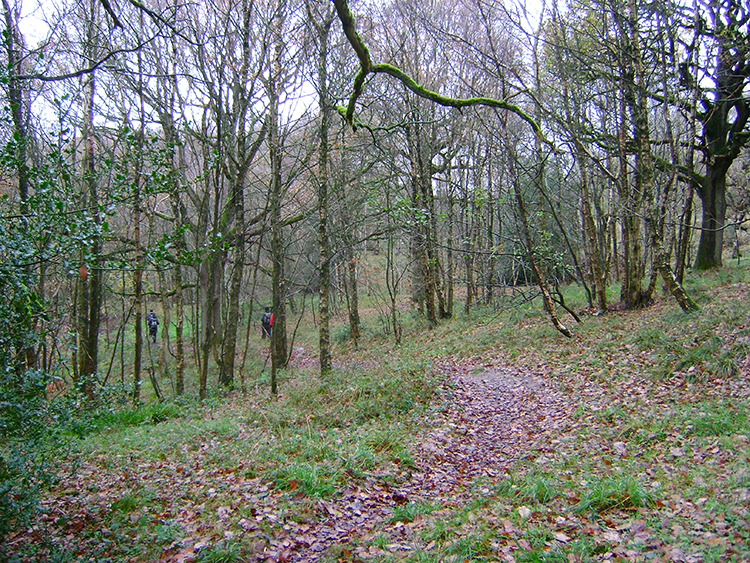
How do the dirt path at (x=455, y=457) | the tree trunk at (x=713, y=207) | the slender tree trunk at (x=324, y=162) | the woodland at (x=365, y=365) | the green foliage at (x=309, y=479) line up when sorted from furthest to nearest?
the tree trunk at (x=713, y=207)
the slender tree trunk at (x=324, y=162)
the green foliage at (x=309, y=479)
the dirt path at (x=455, y=457)
the woodland at (x=365, y=365)

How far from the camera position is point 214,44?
33.1 ft

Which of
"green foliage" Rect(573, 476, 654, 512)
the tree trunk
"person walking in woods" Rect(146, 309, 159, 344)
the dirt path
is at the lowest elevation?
the dirt path

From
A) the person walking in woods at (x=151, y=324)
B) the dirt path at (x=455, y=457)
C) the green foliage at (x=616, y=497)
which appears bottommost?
the dirt path at (x=455, y=457)

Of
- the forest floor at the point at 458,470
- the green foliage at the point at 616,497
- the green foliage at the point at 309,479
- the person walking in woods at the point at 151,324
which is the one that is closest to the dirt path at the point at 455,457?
the forest floor at the point at 458,470

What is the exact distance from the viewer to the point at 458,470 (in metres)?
5.97

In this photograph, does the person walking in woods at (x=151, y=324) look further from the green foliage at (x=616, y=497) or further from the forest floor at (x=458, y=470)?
the green foliage at (x=616, y=497)

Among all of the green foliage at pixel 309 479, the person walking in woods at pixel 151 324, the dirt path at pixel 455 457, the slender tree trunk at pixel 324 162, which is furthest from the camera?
the person walking in woods at pixel 151 324

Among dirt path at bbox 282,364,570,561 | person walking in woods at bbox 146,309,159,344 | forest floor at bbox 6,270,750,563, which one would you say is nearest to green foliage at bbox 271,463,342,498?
forest floor at bbox 6,270,750,563

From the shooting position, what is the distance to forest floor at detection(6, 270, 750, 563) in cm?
393

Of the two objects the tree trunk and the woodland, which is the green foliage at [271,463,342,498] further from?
the tree trunk

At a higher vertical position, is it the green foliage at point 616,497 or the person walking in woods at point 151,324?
the person walking in woods at point 151,324

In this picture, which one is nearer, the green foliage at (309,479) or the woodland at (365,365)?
the woodland at (365,365)

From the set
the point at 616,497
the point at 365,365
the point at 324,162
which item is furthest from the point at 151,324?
the point at 616,497

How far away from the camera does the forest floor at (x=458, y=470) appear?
393cm
